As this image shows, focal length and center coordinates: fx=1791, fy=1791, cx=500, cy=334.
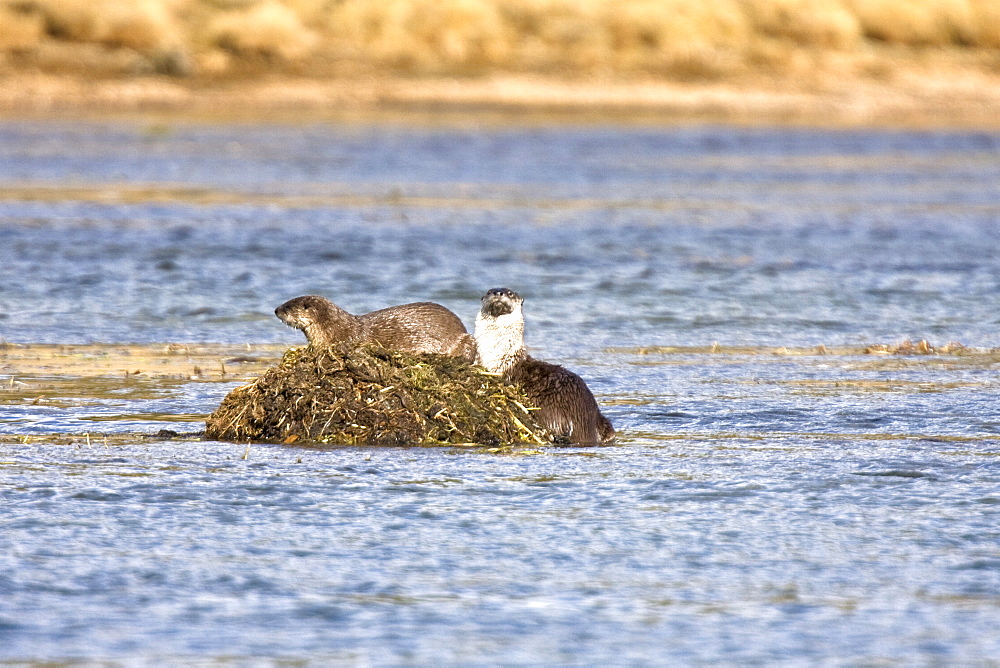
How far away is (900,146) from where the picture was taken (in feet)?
126

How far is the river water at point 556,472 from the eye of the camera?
6551 mm

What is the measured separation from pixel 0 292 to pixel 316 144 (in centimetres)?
2086

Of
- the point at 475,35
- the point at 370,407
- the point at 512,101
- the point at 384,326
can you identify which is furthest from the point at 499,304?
the point at 475,35

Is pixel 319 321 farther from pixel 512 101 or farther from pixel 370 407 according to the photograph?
pixel 512 101

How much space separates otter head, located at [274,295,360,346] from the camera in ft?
37.1

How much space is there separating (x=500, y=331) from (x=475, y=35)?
128 ft

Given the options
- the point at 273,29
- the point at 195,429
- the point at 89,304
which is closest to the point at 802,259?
the point at 89,304

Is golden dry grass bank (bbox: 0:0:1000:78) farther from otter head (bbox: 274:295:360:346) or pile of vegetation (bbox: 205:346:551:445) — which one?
pile of vegetation (bbox: 205:346:551:445)

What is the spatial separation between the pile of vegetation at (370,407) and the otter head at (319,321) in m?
1.50

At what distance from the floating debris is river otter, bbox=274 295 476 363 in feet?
11.9

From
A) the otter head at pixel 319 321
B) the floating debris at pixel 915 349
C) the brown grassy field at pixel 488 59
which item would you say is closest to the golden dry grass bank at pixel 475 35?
the brown grassy field at pixel 488 59

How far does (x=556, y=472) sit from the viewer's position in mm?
9000

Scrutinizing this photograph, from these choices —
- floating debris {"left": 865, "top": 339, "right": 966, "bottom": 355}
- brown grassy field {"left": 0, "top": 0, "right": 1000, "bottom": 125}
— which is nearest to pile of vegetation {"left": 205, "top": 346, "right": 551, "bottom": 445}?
floating debris {"left": 865, "top": 339, "right": 966, "bottom": 355}

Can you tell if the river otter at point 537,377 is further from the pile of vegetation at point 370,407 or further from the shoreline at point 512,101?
the shoreline at point 512,101
